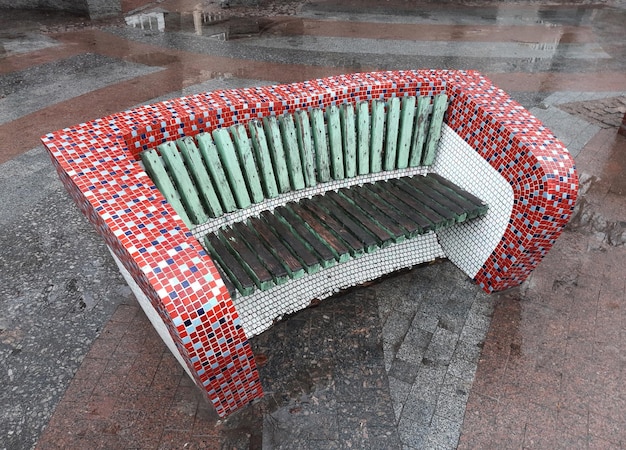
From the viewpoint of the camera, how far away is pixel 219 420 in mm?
2826

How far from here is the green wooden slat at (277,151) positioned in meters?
3.31

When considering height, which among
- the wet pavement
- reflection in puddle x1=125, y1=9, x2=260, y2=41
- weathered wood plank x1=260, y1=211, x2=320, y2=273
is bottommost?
the wet pavement

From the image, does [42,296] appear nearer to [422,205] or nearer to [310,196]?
[310,196]

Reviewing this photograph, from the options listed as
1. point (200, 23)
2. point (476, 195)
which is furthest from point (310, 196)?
point (200, 23)

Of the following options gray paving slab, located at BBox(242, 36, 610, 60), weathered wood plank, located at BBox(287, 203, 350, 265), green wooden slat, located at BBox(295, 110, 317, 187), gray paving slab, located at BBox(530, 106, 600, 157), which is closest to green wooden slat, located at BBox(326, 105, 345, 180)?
green wooden slat, located at BBox(295, 110, 317, 187)

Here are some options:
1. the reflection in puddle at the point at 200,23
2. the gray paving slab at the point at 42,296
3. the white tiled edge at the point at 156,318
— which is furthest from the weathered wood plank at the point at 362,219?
the reflection in puddle at the point at 200,23

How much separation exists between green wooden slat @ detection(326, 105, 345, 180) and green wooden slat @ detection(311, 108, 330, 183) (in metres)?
0.05

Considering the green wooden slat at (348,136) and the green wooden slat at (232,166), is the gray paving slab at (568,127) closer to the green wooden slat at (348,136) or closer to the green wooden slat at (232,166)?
the green wooden slat at (348,136)

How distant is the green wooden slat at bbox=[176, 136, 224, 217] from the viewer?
3033mm

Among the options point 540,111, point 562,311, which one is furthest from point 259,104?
point 540,111

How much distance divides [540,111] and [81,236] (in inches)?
237

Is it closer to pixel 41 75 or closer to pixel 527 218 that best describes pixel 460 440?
pixel 527 218

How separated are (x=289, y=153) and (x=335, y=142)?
38cm

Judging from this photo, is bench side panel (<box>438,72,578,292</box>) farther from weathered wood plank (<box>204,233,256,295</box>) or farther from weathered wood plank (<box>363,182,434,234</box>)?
weathered wood plank (<box>204,233,256,295</box>)
